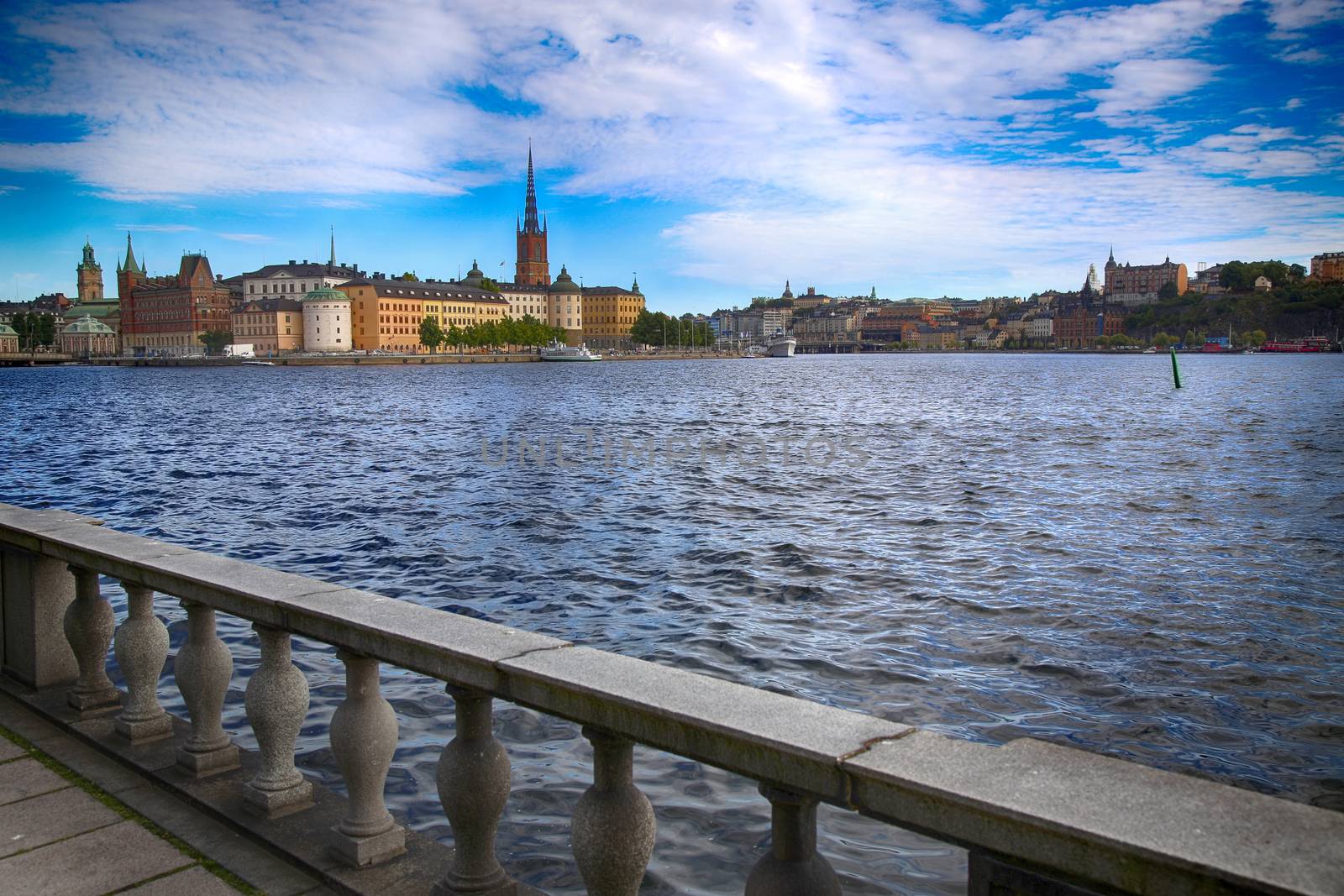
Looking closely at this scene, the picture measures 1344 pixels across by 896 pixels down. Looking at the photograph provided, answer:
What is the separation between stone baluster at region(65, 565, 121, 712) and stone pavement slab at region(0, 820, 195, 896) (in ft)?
4.21

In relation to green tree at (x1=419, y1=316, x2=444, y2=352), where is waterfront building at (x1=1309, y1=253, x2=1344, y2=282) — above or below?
above

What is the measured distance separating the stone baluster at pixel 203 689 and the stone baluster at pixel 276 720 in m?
0.35

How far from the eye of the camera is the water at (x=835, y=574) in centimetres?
746

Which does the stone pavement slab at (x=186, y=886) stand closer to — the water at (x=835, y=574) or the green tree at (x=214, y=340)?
the water at (x=835, y=574)

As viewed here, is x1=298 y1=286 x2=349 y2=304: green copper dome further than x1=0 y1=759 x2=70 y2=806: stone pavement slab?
Yes

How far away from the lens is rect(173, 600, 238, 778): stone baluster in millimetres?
3928

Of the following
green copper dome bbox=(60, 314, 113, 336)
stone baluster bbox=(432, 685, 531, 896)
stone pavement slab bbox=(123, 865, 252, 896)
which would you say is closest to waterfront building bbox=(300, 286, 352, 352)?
green copper dome bbox=(60, 314, 113, 336)

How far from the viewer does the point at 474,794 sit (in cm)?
298

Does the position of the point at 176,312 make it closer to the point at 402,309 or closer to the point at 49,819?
the point at 402,309

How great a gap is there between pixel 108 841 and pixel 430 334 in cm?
17016

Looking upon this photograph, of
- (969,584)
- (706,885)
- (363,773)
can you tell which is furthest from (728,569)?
(363,773)

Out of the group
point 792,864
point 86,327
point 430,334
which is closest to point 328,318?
point 430,334

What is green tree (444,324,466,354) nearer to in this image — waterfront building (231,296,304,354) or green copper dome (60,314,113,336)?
waterfront building (231,296,304,354)

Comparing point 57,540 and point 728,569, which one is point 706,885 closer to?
point 57,540
